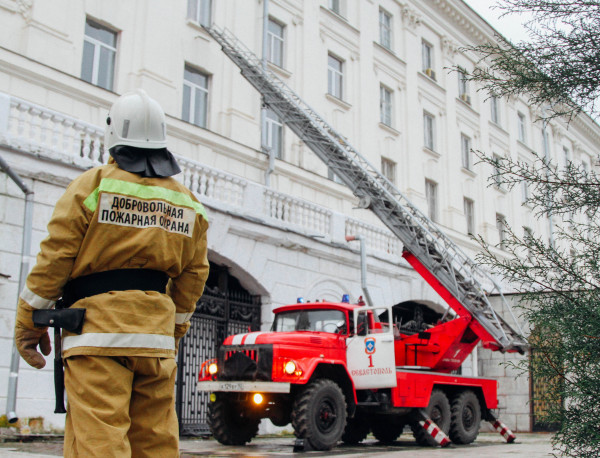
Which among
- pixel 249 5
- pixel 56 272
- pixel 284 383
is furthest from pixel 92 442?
pixel 249 5

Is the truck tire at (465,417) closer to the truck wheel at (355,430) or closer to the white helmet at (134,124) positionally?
the truck wheel at (355,430)

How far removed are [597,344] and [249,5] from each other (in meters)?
16.2

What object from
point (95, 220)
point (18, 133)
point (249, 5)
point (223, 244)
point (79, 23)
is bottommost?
point (95, 220)

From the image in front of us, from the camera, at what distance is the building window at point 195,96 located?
17.3m

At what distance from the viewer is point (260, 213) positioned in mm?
14148

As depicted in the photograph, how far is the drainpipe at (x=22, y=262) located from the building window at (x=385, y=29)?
16931 mm

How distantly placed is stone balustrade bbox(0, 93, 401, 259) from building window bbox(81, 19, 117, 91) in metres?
3.65

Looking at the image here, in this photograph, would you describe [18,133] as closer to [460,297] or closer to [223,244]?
[223,244]

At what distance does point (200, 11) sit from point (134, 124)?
1555 centimetres

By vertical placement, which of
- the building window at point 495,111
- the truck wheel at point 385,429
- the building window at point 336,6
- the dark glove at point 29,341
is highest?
the building window at point 336,6

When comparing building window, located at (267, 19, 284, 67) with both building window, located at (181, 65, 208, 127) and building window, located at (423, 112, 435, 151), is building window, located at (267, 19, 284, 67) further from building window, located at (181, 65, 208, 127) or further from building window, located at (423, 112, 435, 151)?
building window, located at (423, 112, 435, 151)

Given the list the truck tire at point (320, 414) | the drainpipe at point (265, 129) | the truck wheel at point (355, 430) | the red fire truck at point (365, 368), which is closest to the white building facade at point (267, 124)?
the drainpipe at point (265, 129)

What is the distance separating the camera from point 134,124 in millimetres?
3305

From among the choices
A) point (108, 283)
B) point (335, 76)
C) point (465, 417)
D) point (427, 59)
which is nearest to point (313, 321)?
point (465, 417)
